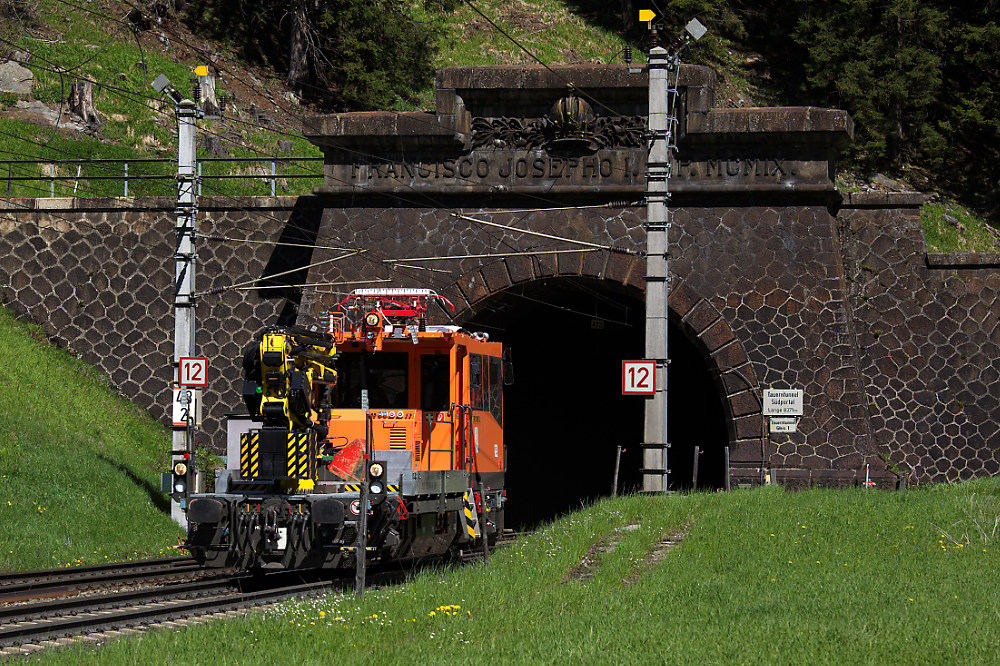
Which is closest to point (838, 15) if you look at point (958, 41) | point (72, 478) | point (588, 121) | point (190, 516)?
point (958, 41)

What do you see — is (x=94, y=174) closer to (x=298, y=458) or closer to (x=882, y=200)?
(x=882, y=200)

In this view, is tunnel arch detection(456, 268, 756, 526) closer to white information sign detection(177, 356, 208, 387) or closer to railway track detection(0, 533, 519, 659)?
white information sign detection(177, 356, 208, 387)

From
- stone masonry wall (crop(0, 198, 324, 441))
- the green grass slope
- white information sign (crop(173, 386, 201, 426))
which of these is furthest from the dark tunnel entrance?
white information sign (crop(173, 386, 201, 426))

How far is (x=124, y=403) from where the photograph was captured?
1120 inches

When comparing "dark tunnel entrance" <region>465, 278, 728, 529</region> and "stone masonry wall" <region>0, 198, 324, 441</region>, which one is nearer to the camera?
"stone masonry wall" <region>0, 198, 324, 441</region>

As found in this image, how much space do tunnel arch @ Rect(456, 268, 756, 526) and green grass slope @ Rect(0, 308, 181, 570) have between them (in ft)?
33.0

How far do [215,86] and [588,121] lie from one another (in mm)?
27145

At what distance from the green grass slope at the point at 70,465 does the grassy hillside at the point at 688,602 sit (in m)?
7.67

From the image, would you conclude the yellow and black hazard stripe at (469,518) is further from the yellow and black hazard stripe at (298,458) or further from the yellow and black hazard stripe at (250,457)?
the yellow and black hazard stripe at (250,457)

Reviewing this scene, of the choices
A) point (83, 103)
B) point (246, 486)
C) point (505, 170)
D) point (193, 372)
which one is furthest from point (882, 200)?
point (83, 103)

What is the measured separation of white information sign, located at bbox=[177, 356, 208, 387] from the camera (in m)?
21.9

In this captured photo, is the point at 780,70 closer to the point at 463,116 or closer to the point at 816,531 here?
the point at 463,116

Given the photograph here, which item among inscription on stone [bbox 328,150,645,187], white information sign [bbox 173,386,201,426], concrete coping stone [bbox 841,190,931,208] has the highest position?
inscription on stone [bbox 328,150,645,187]

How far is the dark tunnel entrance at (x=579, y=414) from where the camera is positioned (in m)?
32.7
